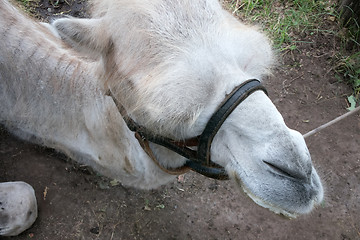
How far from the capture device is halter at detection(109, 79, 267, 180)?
1604mm

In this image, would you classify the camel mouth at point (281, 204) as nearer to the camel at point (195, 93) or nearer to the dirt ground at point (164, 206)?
the camel at point (195, 93)

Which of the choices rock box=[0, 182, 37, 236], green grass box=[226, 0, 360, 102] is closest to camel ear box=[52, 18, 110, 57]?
rock box=[0, 182, 37, 236]

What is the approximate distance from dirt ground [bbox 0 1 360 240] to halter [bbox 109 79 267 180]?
3.96ft

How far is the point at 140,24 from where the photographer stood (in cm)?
168

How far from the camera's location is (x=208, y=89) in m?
1.59

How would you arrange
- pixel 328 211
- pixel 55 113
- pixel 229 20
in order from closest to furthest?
pixel 229 20 → pixel 55 113 → pixel 328 211

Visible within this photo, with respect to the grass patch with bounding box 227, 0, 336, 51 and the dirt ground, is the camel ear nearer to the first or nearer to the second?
the dirt ground

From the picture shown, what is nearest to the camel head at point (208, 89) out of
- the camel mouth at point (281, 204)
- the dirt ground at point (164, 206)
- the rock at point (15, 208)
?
the camel mouth at point (281, 204)

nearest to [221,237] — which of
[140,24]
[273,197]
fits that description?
[273,197]

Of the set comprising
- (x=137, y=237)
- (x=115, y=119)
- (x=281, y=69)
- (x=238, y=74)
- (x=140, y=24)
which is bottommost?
(x=137, y=237)

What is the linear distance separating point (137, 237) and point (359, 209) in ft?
7.26

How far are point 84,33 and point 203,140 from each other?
2.98ft

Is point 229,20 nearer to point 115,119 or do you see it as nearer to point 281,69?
point 115,119

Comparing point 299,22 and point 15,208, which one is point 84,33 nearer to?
point 15,208
